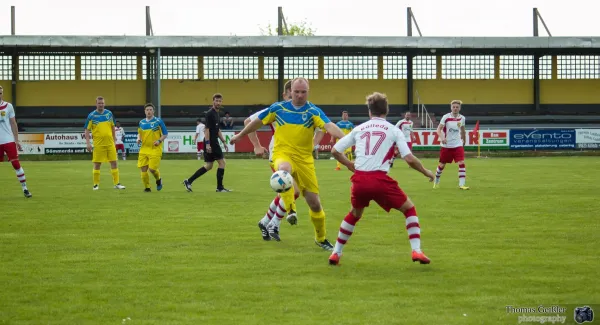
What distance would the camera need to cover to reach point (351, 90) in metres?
56.7

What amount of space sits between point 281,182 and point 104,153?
12461 millimetres

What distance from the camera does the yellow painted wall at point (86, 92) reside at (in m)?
54.8

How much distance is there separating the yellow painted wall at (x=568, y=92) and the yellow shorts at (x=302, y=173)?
48.8 meters

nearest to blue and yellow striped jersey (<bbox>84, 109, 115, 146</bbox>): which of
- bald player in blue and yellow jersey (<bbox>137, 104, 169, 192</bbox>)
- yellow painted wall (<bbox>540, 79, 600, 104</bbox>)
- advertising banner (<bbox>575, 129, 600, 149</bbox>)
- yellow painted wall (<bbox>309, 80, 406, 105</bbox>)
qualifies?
bald player in blue and yellow jersey (<bbox>137, 104, 169, 192</bbox>)

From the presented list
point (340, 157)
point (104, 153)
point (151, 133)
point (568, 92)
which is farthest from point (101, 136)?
point (568, 92)

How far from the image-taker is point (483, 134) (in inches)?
1861

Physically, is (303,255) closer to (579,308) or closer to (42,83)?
(579,308)

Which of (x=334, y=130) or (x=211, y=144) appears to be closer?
(x=334, y=130)

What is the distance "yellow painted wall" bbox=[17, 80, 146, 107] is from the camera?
180 ft

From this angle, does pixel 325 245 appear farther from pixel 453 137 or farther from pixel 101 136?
pixel 101 136

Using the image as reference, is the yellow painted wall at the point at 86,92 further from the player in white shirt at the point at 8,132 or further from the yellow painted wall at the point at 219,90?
the player in white shirt at the point at 8,132

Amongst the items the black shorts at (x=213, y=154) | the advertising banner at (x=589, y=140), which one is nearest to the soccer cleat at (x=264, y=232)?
the black shorts at (x=213, y=154)

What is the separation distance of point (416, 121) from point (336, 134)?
44.7m
